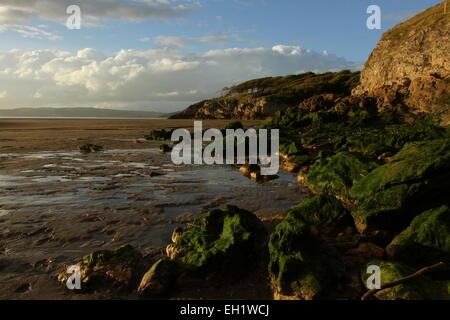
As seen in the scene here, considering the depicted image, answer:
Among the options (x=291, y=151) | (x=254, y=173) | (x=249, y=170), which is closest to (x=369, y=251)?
(x=254, y=173)

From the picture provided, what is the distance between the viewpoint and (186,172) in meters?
15.1

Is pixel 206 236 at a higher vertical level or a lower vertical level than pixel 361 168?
lower

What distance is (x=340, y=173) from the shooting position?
10.8m

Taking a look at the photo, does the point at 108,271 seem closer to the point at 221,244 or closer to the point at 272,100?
the point at 221,244

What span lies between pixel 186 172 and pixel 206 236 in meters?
8.66

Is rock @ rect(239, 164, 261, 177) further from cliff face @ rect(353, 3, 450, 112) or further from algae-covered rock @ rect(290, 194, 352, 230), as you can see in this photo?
cliff face @ rect(353, 3, 450, 112)

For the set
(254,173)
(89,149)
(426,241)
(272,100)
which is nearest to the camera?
(426,241)

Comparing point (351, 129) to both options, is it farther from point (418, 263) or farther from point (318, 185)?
point (418, 263)

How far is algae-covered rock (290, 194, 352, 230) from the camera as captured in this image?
7.37 meters

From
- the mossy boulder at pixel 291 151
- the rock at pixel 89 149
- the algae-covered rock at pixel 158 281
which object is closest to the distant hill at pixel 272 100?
the mossy boulder at pixel 291 151

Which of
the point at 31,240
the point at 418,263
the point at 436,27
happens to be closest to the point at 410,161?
the point at 418,263

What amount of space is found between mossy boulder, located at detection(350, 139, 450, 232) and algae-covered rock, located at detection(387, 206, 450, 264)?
77cm

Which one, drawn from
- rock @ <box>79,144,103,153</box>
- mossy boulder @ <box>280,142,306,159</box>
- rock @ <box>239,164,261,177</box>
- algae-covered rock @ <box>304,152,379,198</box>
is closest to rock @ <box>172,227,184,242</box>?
algae-covered rock @ <box>304,152,379,198</box>

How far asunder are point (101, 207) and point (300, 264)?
252 inches
